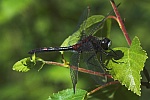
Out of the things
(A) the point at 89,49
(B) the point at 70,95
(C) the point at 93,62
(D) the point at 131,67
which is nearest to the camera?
(D) the point at 131,67

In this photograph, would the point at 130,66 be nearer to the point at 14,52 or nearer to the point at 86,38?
the point at 86,38

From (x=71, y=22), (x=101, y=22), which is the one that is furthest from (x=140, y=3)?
(x=101, y=22)

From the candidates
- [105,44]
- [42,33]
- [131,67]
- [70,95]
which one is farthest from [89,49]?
[42,33]

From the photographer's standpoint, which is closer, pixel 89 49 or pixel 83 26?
pixel 89 49

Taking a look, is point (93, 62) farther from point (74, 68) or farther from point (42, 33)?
point (42, 33)

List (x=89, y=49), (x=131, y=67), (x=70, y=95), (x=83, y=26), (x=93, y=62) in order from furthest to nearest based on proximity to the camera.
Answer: (x=83, y=26), (x=89, y=49), (x=93, y=62), (x=70, y=95), (x=131, y=67)

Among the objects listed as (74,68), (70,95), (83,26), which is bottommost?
(70,95)

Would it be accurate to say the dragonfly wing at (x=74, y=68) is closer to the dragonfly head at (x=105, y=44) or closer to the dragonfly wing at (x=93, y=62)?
the dragonfly wing at (x=93, y=62)
